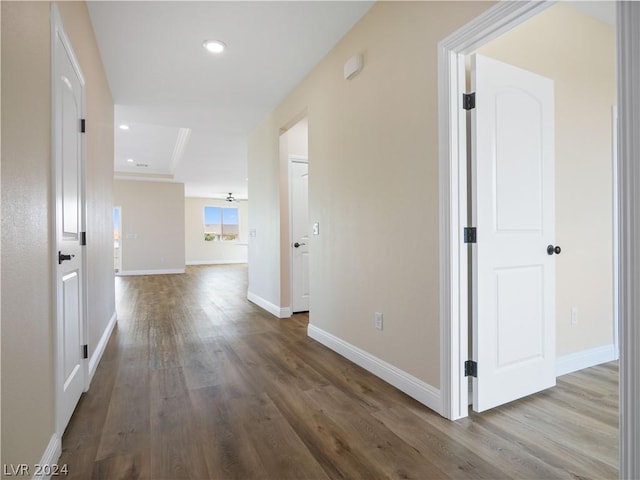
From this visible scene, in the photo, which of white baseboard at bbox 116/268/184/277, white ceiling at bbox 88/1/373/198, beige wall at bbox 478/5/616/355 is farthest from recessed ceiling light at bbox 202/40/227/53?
white baseboard at bbox 116/268/184/277

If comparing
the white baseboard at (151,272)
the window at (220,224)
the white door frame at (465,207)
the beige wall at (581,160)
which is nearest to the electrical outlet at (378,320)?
the white door frame at (465,207)

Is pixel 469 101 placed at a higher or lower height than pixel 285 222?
higher

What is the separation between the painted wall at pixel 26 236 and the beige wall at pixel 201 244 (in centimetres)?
1170

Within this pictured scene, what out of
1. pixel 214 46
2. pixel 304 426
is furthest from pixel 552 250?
pixel 214 46

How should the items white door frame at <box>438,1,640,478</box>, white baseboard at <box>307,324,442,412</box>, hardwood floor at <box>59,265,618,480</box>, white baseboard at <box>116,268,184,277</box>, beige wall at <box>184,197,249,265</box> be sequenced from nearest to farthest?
1. white door frame at <box>438,1,640,478</box>
2. hardwood floor at <box>59,265,618,480</box>
3. white baseboard at <box>307,324,442,412</box>
4. white baseboard at <box>116,268,184,277</box>
5. beige wall at <box>184,197,249,265</box>

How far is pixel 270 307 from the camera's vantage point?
4.62 m

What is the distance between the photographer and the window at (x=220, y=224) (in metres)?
13.8

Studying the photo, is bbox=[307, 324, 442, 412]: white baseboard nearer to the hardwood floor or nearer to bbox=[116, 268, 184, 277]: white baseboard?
the hardwood floor

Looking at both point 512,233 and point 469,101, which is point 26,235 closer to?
point 469,101

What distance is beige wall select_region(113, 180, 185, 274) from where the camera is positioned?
950 cm

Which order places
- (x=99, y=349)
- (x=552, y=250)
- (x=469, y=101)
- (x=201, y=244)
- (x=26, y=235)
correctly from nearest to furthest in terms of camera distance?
(x=26, y=235), (x=469, y=101), (x=552, y=250), (x=99, y=349), (x=201, y=244)

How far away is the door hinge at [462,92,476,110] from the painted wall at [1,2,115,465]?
6.65 ft

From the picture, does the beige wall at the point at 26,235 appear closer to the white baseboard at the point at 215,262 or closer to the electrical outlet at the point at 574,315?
the electrical outlet at the point at 574,315

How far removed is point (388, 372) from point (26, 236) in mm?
2144
